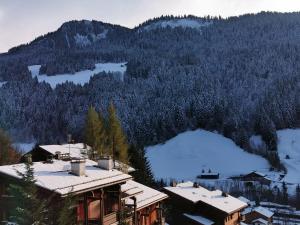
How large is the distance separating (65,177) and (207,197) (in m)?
33.8

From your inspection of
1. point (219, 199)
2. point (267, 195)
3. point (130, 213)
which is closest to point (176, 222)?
point (219, 199)

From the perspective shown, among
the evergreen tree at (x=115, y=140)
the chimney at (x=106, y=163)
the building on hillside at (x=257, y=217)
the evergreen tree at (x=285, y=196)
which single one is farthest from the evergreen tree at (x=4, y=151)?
the evergreen tree at (x=285, y=196)

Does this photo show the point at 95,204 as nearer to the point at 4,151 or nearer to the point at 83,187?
the point at 83,187

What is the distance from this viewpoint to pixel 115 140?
218 feet

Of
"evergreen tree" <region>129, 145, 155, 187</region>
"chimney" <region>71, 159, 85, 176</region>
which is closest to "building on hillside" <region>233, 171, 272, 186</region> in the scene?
"evergreen tree" <region>129, 145, 155, 187</region>

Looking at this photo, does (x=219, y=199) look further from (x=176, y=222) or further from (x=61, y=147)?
(x=61, y=147)

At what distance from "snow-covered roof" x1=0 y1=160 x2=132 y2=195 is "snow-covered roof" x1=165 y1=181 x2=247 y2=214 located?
26.4 m

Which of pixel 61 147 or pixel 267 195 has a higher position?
pixel 61 147

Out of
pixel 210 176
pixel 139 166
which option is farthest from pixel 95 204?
pixel 210 176

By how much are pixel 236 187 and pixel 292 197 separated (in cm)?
1781

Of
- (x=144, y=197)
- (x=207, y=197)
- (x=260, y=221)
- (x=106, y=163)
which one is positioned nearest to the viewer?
(x=106, y=163)

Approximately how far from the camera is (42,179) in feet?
80.4

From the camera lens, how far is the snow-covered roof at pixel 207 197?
2158 inches

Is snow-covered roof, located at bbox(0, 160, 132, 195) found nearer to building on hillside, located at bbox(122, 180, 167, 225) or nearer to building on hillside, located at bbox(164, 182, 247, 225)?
building on hillside, located at bbox(122, 180, 167, 225)
